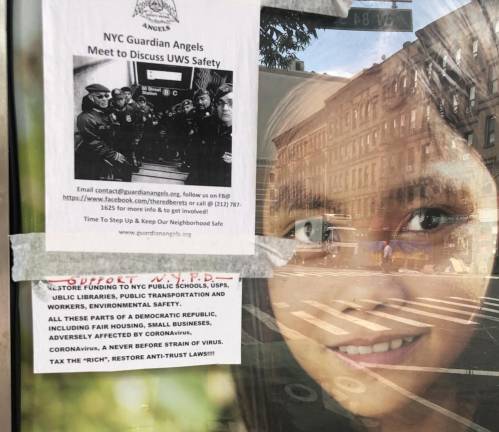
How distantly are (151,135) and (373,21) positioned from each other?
956mm

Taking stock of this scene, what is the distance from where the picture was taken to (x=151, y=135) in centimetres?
153

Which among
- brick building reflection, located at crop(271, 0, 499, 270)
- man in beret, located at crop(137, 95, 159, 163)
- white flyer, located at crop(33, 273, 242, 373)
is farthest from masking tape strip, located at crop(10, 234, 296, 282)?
man in beret, located at crop(137, 95, 159, 163)

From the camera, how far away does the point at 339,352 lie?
6.01 feet

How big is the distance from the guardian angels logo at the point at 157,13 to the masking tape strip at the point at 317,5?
33 cm

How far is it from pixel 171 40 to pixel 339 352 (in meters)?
1.35

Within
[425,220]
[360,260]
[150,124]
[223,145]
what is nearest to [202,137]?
[223,145]

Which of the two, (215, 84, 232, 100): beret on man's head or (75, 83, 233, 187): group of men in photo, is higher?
(215, 84, 232, 100): beret on man's head

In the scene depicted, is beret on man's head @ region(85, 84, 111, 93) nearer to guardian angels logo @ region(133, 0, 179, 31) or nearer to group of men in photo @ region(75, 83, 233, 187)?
group of men in photo @ region(75, 83, 233, 187)

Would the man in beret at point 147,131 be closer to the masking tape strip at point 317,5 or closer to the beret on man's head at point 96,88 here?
the beret on man's head at point 96,88

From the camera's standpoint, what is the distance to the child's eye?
1853mm

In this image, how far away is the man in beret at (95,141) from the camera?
1471 millimetres

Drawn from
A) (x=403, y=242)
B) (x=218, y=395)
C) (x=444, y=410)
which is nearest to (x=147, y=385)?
(x=218, y=395)

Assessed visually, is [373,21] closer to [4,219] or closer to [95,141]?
[95,141]

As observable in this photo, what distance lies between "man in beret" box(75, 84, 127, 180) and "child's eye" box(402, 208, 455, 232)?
117 cm
